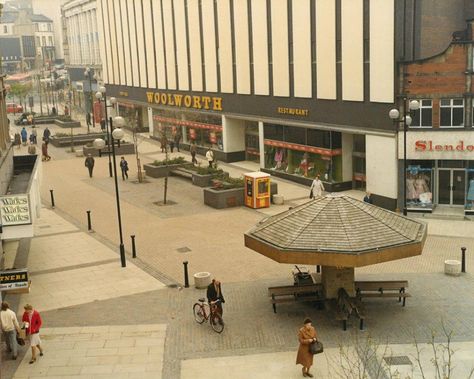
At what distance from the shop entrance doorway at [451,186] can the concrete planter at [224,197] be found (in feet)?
33.0

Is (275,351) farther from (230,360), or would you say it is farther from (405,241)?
(405,241)

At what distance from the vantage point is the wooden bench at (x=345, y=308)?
18.1m

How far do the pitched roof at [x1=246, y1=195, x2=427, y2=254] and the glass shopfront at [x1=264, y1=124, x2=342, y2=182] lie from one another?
61.6 feet

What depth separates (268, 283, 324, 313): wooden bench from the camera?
19.5 m

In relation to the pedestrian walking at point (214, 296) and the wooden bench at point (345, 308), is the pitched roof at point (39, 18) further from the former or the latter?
the wooden bench at point (345, 308)

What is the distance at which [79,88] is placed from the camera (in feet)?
302

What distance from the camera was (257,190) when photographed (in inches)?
1350

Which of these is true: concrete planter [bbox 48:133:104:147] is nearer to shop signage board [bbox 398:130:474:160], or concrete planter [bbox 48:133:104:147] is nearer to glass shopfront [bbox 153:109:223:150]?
glass shopfront [bbox 153:109:223:150]

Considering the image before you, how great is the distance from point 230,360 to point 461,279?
9.52 m

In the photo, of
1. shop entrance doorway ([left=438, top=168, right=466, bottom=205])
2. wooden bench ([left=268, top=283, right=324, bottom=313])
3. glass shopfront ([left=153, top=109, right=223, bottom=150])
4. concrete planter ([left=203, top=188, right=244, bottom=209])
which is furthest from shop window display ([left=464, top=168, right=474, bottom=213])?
glass shopfront ([left=153, top=109, right=223, bottom=150])

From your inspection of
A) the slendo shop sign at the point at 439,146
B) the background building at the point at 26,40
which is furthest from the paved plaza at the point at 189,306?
the background building at the point at 26,40

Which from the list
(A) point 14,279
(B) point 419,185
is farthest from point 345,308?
(B) point 419,185

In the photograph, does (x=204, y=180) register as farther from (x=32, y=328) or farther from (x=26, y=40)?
(x=26, y=40)

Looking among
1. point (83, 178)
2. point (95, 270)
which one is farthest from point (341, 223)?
point (83, 178)
